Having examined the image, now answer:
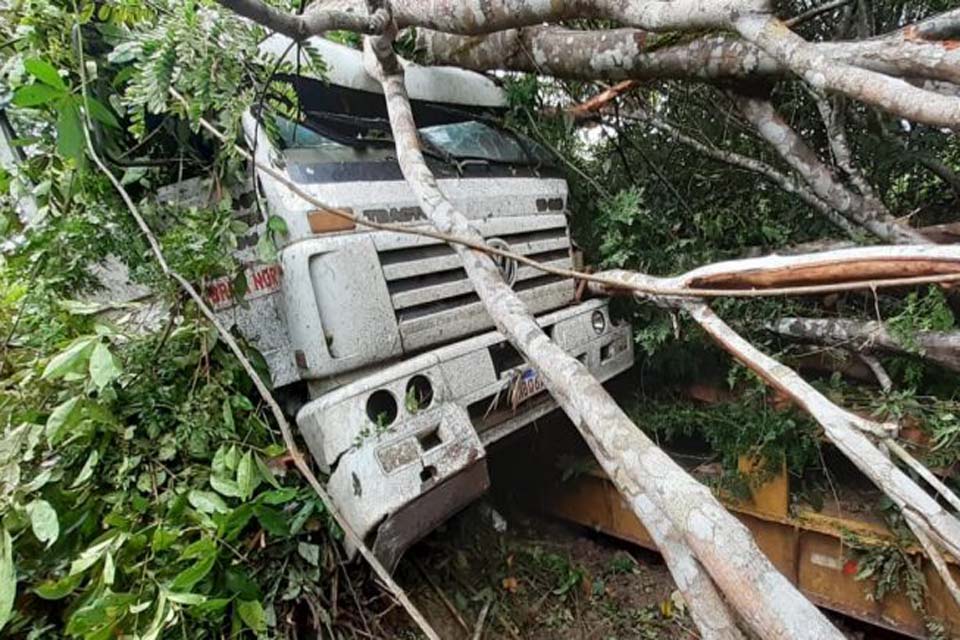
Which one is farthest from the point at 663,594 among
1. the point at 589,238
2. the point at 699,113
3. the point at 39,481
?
the point at 699,113

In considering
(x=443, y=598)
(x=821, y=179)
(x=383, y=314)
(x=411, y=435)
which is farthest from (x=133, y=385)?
(x=821, y=179)

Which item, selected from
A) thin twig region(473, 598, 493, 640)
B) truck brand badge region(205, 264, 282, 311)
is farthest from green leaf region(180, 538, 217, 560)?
thin twig region(473, 598, 493, 640)

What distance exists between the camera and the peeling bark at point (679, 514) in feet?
3.27

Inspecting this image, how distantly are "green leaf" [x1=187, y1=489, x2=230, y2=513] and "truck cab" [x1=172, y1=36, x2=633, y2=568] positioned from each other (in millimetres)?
355

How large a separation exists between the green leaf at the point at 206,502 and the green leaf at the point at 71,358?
Result: 59cm

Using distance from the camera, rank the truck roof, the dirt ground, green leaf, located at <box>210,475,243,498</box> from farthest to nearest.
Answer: the truck roof → the dirt ground → green leaf, located at <box>210,475,243,498</box>

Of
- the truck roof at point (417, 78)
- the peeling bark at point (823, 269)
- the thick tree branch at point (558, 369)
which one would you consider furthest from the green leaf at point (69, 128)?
the peeling bark at point (823, 269)

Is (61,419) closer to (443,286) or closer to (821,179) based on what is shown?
(443,286)

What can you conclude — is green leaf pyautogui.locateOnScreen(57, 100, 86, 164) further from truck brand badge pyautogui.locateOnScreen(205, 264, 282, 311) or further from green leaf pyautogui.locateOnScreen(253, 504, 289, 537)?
green leaf pyautogui.locateOnScreen(253, 504, 289, 537)

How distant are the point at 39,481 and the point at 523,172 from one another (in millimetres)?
2686

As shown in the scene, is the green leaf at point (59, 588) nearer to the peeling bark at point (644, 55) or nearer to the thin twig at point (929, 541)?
the thin twig at point (929, 541)

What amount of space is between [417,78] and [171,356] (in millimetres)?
2034

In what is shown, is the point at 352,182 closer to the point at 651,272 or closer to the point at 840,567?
the point at 651,272

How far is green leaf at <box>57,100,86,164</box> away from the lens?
183 centimetres
